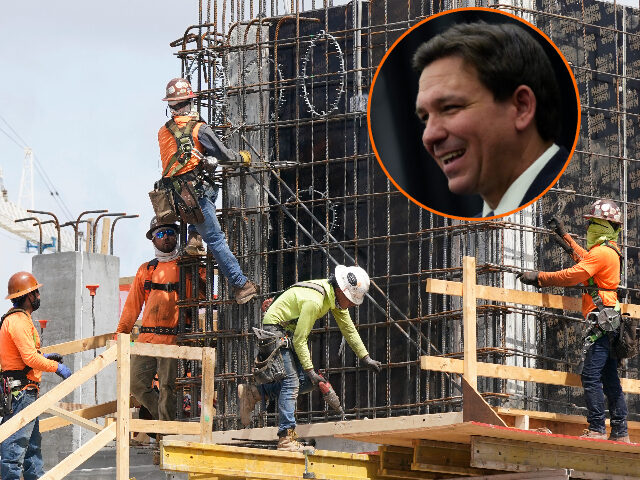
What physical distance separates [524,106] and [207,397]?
4865 mm

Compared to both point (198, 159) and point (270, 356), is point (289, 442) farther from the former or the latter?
point (198, 159)

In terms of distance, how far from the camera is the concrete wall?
24.6 metres

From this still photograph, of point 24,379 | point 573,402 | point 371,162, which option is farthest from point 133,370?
point 573,402

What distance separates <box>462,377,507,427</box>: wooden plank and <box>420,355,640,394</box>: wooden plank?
13.1 inches

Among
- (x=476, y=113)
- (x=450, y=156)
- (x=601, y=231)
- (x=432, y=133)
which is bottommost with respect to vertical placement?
(x=601, y=231)

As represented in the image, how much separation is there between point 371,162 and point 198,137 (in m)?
2.41

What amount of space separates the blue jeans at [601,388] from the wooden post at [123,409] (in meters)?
4.77

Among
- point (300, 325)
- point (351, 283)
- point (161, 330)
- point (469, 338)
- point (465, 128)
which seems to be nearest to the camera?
point (469, 338)

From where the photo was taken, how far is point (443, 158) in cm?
1845

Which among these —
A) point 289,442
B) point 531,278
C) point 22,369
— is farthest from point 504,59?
point 22,369

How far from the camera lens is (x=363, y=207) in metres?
20.7

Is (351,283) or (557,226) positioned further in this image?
(557,226)

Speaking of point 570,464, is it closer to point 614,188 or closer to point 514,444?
point 514,444

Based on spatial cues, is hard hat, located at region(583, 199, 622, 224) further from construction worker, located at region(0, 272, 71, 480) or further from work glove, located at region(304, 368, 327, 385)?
construction worker, located at region(0, 272, 71, 480)
